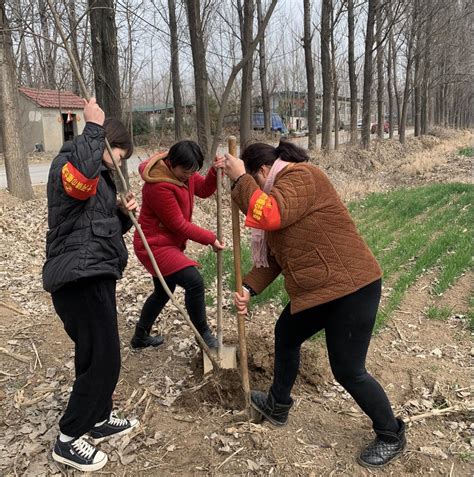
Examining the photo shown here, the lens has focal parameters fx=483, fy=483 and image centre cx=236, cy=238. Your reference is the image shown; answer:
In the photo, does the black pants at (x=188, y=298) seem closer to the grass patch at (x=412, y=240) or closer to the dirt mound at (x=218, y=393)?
the dirt mound at (x=218, y=393)

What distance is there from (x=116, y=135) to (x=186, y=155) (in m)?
0.78

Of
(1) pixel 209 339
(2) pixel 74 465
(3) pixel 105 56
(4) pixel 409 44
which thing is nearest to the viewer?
(2) pixel 74 465

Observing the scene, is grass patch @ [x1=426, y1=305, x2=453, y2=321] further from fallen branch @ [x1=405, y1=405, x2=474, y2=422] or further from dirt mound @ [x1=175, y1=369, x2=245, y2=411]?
dirt mound @ [x1=175, y1=369, x2=245, y2=411]

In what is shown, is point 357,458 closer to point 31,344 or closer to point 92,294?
point 92,294

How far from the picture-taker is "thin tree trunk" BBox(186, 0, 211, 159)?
35.3 feet

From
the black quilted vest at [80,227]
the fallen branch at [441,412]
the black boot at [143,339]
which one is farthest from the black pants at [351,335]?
the black boot at [143,339]

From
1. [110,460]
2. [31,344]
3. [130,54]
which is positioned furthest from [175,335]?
[130,54]

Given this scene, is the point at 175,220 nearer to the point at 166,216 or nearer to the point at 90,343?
the point at 166,216

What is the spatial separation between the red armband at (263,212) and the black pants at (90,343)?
860 millimetres

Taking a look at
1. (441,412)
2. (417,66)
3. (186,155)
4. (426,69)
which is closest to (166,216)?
(186,155)

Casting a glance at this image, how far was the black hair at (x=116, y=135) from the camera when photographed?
2629 millimetres

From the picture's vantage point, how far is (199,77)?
36.0ft

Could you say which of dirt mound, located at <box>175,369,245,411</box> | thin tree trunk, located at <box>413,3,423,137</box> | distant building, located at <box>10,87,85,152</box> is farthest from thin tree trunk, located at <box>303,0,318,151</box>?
dirt mound, located at <box>175,369,245,411</box>

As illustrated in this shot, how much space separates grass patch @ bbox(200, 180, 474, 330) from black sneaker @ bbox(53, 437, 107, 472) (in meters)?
2.62
